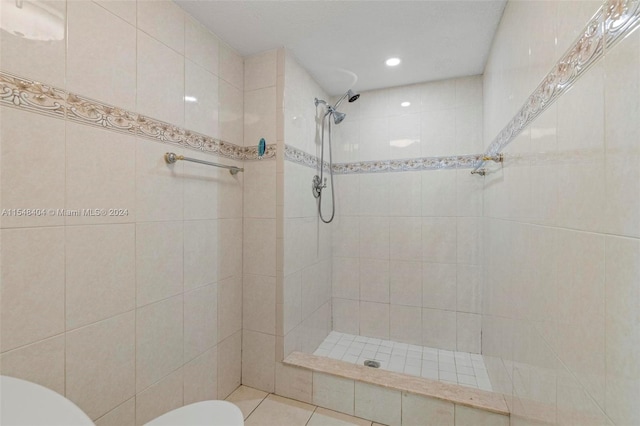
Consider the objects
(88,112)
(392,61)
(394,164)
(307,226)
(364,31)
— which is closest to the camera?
(88,112)

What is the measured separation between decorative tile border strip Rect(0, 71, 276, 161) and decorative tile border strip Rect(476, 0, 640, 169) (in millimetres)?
1592

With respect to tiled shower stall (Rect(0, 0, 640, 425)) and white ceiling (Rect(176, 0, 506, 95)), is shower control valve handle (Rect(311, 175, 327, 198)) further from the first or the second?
white ceiling (Rect(176, 0, 506, 95))

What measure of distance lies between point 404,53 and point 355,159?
931 millimetres

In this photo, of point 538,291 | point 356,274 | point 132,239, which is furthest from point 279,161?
point 538,291

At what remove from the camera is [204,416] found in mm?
1160

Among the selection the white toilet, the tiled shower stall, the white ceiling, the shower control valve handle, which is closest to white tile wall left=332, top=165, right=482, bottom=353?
the tiled shower stall

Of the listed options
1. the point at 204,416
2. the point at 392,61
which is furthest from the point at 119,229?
the point at 392,61

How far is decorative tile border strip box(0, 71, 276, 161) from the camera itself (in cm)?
89

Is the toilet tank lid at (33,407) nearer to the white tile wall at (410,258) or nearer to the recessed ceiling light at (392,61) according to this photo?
the white tile wall at (410,258)

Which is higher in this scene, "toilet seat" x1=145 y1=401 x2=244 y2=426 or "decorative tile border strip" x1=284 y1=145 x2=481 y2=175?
"decorative tile border strip" x1=284 y1=145 x2=481 y2=175

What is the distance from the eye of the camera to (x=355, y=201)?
2584 millimetres

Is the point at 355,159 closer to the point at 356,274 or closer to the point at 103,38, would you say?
the point at 356,274

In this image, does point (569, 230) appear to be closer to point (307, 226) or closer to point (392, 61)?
point (307, 226)

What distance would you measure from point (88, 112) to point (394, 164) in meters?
2.07
